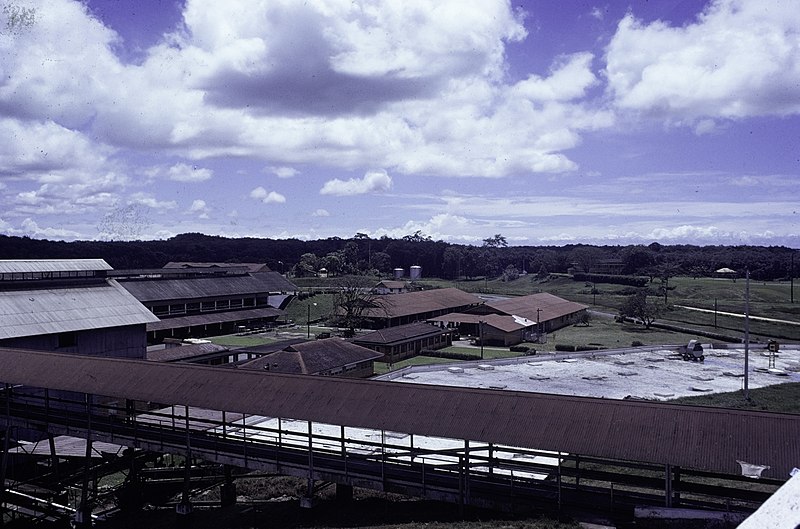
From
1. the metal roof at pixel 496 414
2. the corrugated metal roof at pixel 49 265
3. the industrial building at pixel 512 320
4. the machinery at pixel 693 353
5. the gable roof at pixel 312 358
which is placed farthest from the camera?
the industrial building at pixel 512 320

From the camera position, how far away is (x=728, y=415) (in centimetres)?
1756

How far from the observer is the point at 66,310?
39406mm

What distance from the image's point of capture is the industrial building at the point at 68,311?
120 feet

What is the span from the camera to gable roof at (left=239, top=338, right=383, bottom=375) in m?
41.5

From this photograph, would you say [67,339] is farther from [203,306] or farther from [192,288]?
[203,306]

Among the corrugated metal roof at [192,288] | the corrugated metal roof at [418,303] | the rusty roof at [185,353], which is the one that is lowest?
the rusty roof at [185,353]

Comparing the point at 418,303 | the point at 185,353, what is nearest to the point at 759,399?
the point at 185,353

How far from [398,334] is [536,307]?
32060 mm

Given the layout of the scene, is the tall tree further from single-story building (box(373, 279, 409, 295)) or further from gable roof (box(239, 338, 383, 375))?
gable roof (box(239, 338, 383, 375))

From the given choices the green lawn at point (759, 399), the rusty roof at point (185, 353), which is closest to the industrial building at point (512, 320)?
the green lawn at point (759, 399)

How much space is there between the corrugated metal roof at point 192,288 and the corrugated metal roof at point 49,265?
2368 centimetres

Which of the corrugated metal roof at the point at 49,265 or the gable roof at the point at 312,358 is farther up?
the corrugated metal roof at the point at 49,265

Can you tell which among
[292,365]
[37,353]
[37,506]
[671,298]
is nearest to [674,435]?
[37,506]

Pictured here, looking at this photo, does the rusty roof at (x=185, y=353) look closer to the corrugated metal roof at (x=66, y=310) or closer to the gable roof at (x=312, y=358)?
the corrugated metal roof at (x=66, y=310)
